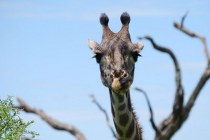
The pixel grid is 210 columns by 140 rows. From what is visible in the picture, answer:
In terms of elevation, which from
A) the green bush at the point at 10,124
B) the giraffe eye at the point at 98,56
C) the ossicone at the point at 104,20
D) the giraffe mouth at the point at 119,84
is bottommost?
the green bush at the point at 10,124

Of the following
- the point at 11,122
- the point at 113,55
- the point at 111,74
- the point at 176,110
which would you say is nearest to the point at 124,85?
the point at 111,74

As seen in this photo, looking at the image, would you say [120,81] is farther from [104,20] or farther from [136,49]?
[104,20]

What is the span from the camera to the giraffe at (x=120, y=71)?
19.1ft

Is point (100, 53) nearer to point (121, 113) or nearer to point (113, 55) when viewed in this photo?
point (113, 55)

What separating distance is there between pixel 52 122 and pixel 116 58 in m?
2.41

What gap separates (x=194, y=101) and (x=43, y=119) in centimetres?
119

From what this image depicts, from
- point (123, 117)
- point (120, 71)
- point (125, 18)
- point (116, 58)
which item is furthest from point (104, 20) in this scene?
point (120, 71)

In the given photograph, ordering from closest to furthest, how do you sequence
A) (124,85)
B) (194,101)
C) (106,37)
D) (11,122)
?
(194,101), (124,85), (106,37), (11,122)

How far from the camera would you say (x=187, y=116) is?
3.62 meters

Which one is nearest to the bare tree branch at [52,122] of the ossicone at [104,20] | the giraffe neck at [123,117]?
the giraffe neck at [123,117]

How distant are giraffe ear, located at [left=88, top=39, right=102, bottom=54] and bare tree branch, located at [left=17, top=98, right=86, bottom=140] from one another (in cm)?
265

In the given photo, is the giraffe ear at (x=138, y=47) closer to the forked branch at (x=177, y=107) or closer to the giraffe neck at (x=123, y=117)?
the giraffe neck at (x=123, y=117)

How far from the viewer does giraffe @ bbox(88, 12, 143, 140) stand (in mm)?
5836

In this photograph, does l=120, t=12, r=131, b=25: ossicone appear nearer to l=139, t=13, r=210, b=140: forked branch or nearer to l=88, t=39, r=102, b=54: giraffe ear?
l=88, t=39, r=102, b=54: giraffe ear
